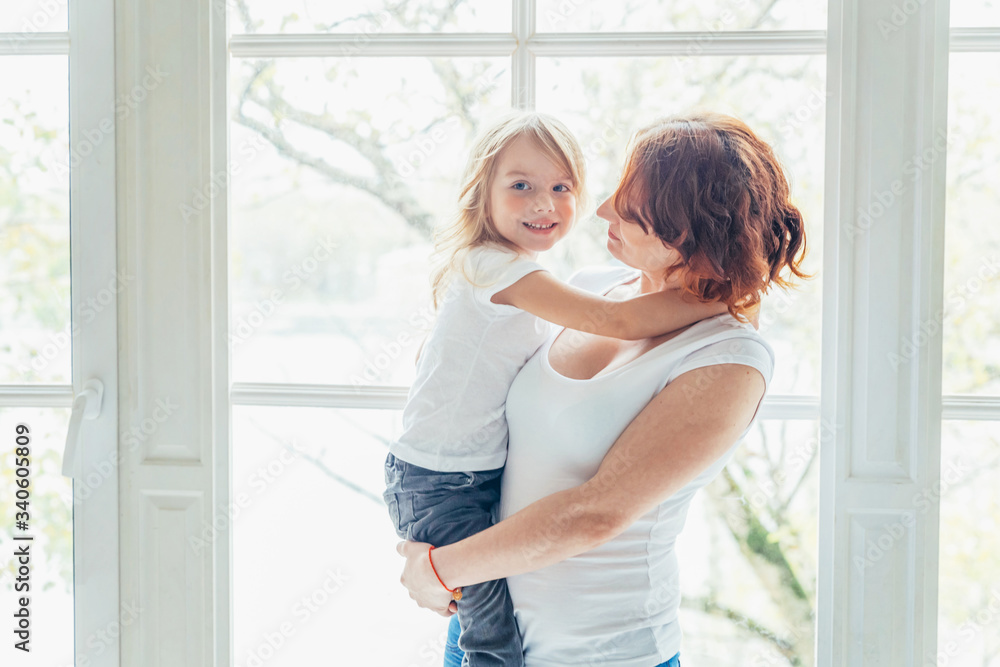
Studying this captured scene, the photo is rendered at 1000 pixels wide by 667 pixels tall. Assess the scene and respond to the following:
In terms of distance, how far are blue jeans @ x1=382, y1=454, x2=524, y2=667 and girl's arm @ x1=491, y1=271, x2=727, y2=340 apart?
0.28m

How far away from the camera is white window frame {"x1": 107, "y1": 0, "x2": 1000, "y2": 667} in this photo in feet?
3.82

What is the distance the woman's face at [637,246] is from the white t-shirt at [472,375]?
15cm

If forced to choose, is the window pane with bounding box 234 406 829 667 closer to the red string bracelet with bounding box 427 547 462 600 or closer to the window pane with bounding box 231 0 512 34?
the red string bracelet with bounding box 427 547 462 600

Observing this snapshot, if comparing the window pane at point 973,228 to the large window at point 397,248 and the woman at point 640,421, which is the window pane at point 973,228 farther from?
the woman at point 640,421

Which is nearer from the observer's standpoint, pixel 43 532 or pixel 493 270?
pixel 493 270

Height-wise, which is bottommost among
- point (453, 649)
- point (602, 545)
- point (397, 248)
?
point (453, 649)

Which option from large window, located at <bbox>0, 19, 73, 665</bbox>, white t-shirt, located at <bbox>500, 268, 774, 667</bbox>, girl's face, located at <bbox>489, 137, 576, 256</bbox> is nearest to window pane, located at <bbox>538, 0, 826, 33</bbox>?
girl's face, located at <bbox>489, 137, 576, 256</bbox>

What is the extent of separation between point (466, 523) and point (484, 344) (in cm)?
28

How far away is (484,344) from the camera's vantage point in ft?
3.35

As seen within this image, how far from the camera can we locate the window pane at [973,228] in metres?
1.20

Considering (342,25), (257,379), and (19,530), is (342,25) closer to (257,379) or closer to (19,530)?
(257,379)

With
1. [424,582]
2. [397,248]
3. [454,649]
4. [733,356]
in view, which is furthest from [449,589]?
[397,248]

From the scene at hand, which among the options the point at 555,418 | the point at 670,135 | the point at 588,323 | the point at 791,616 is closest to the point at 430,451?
the point at 555,418

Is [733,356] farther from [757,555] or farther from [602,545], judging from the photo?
[757,555]
